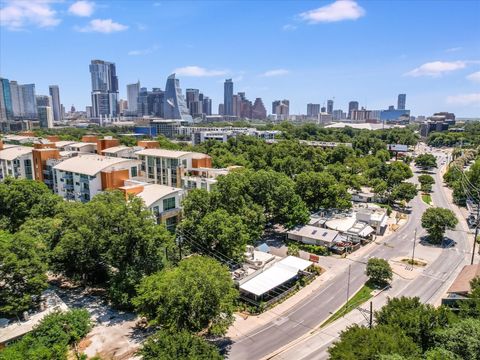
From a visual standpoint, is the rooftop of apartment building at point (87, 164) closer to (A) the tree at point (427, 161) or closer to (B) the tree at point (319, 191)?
(B) the tree at point (319, 191)

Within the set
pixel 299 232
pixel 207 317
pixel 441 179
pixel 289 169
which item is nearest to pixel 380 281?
pixel 299 232

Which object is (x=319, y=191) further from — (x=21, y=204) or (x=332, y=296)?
(x=21, y=204)

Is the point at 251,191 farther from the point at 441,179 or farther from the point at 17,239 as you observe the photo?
the point at 441,179

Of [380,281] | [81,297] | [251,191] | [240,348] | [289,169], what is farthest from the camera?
[289,169]

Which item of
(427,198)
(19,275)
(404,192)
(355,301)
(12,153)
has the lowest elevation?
(355,301)

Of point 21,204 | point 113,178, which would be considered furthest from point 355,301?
point 21,204

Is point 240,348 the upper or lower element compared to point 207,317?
lower

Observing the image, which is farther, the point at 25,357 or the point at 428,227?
the point at 428,227
